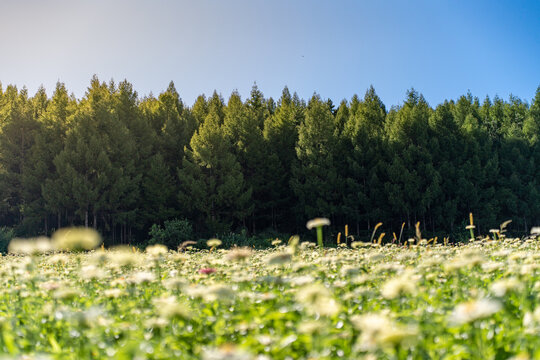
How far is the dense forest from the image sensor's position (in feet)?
64.4

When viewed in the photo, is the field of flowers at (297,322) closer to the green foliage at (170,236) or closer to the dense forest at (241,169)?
the green foliage at (170,236)

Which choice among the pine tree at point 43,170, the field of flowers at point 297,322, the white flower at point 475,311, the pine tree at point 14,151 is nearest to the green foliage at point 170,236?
the pine tree at point 43,170

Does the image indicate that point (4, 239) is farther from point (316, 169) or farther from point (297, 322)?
point (297, 322)

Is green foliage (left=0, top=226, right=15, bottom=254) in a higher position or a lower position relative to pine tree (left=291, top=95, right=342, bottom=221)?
lower

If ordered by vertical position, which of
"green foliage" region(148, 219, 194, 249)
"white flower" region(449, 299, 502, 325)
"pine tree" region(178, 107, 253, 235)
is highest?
"pine tree" region(178, 107, 253, 235)

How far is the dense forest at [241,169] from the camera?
19641 mm

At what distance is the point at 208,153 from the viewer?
2038cm

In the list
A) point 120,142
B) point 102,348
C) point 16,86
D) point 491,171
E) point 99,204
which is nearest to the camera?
point 102,348

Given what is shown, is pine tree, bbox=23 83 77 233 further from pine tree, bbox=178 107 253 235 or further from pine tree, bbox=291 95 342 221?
pine tree, bbox=291 95 342 221

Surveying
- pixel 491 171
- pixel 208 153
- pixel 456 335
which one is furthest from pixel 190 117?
pixel 456 335

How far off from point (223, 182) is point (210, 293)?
18.9 m

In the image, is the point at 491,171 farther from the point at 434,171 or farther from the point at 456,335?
the point at 456,335

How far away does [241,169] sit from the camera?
22922 millimetres

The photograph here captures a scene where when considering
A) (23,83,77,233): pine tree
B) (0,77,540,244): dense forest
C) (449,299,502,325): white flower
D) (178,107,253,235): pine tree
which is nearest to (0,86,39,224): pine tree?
(0,77,540,244): dense forest
